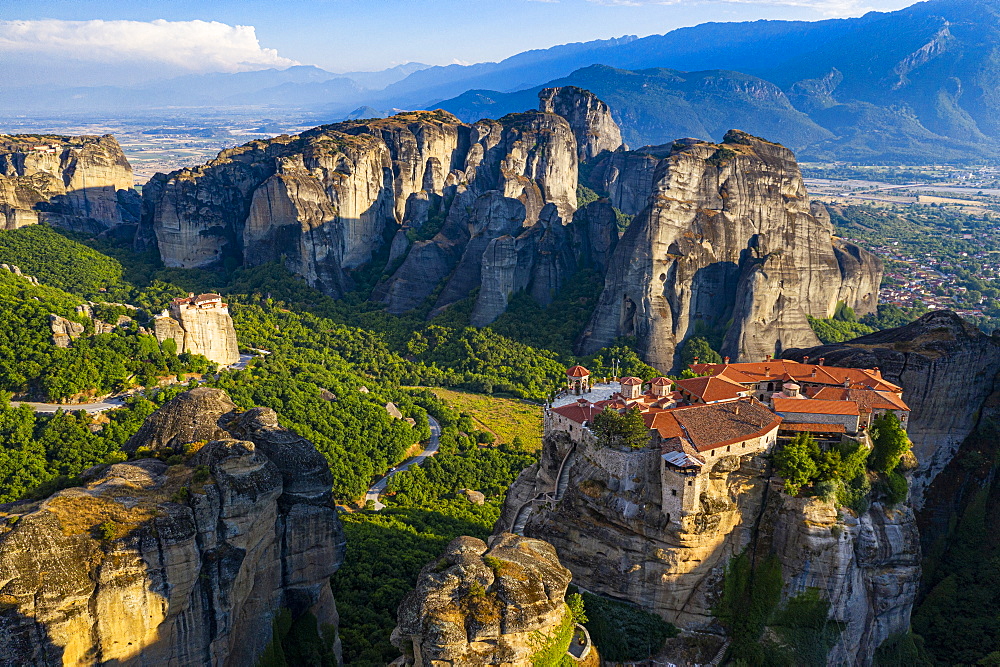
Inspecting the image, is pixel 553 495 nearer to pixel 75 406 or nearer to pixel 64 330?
pixel 75 406

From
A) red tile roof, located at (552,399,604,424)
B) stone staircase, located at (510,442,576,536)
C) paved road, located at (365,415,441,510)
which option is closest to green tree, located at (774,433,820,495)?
red tile roof, located at (552,399,604,424)

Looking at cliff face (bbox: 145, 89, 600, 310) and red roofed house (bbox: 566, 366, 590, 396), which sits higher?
cliff face (bbox: 145, 89, 600, 310)

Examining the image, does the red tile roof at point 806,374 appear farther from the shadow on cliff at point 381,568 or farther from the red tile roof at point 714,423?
the shadow on cliff at point 381,568

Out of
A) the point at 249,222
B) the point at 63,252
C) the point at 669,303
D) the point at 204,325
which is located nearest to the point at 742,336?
the point at 669,303

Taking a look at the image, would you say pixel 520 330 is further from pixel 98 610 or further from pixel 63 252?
pixel 98 610

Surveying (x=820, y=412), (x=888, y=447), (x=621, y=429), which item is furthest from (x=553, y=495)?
(x=888, y=447)

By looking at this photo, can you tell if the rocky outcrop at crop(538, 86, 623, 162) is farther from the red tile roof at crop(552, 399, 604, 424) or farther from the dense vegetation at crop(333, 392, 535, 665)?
the red tile roof at crop(552, 399, 604, 424)
